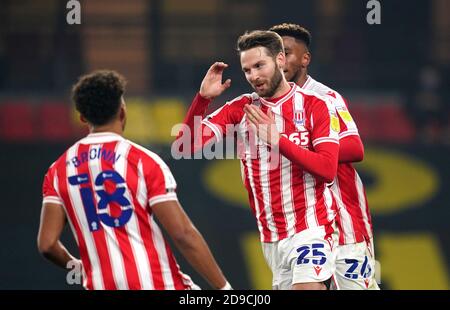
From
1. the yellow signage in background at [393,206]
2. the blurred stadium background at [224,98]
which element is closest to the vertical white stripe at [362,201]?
the blurred stadium background at [224,98]

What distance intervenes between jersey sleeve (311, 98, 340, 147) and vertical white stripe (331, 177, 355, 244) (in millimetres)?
714

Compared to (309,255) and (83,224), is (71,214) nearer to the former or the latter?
(83,224)

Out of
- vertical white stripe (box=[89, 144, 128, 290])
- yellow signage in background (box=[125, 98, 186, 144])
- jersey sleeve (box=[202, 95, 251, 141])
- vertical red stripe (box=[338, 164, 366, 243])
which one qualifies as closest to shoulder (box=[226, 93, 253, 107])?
jersey sleeve (box=[202, 95, 251, 141])

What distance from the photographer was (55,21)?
18.0 metres

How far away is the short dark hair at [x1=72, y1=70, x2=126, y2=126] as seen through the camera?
6.04 meters

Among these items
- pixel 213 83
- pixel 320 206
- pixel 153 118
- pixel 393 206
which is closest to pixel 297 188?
pixel 320 206

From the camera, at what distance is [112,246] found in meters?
6.05

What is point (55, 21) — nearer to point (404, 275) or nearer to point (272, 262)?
point (404, 275)

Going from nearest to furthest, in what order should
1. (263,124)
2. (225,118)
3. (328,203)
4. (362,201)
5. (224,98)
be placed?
1. (263,124)
2. (328,203)
3. (225,118)
4. (362,201)
5. (224,98)

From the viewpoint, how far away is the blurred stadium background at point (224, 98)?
45.4 feet

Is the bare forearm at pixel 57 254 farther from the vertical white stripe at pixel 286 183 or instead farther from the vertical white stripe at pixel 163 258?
the vertical white stripe at pixel 286 183

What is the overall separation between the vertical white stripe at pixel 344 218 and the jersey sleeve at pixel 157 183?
190cm

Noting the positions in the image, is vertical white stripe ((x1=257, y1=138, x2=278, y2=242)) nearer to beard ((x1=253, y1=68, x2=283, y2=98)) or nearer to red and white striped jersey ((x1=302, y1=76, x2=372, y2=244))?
beard ((x1=253, y1=68, x2=283, y2=98))

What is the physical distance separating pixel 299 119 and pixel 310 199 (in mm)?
519
